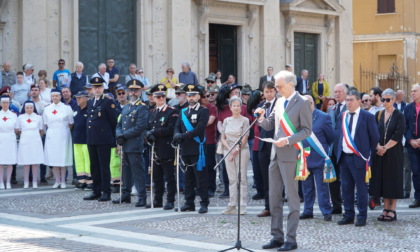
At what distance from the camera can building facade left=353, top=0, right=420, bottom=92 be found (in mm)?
43438

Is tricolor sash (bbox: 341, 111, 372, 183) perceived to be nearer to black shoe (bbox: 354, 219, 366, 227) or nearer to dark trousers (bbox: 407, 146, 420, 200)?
black shoe (bbox: 354, 219, 366, 227)

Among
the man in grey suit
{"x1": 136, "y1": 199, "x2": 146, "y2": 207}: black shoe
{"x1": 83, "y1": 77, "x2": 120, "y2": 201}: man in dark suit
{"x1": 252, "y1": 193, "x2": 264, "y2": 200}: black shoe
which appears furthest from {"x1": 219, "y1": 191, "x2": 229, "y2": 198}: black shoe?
the man in grey suit

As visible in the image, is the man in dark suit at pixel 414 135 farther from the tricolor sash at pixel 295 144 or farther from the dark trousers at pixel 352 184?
the tricolor sash at pixel 295 144

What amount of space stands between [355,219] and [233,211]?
193cm

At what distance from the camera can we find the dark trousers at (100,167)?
15.4 metres

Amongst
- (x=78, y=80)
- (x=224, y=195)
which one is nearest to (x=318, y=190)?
(x=224, y=195)

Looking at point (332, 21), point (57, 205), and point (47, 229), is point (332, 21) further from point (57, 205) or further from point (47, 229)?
point (47, 229)

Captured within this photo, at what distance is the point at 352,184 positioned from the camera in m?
12.5

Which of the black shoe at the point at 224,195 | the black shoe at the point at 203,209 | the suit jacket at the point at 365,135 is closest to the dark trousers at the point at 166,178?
the black shoe at the point at 203,209

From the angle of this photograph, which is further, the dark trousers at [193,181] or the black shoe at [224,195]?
the black shoe at [224,195]

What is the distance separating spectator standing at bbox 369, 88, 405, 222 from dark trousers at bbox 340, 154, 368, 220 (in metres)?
0.73

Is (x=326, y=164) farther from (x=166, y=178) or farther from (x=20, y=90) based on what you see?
(x=20, y=90)

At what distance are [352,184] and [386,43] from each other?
32680 millimetres

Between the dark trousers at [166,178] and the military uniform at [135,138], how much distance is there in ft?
1.00
